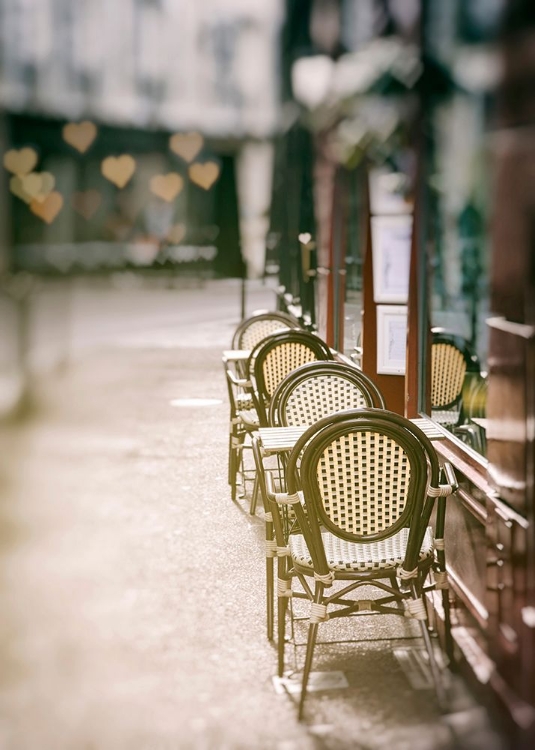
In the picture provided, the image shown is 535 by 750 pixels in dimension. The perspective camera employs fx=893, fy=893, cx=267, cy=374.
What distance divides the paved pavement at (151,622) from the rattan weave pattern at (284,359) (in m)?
0.82

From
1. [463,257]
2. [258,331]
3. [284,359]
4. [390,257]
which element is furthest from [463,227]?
[258,331]

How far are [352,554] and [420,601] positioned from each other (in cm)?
28

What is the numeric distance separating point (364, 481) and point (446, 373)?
2164 millimetres

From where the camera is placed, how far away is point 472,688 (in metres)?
3.12

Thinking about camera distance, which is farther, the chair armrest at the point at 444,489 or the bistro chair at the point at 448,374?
the bistro chair at the point at 448,374

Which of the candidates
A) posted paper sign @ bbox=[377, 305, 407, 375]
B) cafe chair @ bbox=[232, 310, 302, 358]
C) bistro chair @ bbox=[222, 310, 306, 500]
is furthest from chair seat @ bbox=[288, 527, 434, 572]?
cafe chair @ bbox=[232, 310, 302, 358]

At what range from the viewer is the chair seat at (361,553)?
9.87 feet

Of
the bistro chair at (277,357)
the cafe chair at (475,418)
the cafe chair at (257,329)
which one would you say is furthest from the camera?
the cafe chair at (257,329)

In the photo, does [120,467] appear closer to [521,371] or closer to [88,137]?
[88,137]

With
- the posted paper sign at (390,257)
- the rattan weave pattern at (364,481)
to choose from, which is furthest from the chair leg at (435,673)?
the posted paper sign at (390,257)

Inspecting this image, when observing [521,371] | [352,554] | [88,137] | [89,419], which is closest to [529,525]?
[521,371]

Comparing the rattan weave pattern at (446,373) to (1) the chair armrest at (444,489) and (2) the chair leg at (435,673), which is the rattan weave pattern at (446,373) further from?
(2) the chair leg at (435,673)

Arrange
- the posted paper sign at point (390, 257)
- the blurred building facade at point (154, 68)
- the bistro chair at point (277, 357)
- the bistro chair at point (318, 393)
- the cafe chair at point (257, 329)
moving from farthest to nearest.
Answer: the cafe chair at point (257, 329)
the posted paper sign at point (390, 257)
the bistro chair at point (277, 357)
the bistro chair at point (318, 393)
the blurred building facade at point (154, 68)

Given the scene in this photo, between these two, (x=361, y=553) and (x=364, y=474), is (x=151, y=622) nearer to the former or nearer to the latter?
(x=361, y=553)
